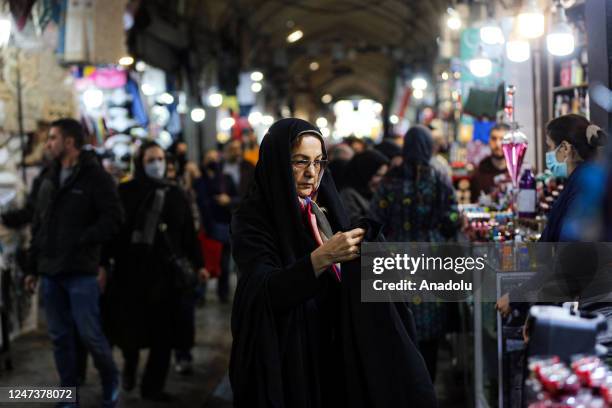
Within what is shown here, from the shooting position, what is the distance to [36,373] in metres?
6.88

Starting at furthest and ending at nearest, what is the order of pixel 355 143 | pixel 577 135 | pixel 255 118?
pixel 255 118 → pixel 355 143 → pixel 577 135

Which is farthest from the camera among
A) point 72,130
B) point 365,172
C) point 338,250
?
point 365,172

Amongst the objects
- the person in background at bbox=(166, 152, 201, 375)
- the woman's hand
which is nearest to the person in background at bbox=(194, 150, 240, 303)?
the person in background at bbox=(166, 152, 201, 375)

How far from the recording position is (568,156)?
3988mm

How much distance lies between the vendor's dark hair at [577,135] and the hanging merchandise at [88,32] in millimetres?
6253

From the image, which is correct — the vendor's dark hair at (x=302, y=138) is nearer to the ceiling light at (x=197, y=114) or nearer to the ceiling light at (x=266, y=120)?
the ceiling light at (x=197, y=114)

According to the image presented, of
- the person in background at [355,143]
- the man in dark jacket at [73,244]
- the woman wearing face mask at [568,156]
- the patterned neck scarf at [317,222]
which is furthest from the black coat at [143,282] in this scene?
the person in background at [355,143]

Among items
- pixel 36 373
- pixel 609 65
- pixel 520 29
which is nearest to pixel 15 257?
pixel 36 373

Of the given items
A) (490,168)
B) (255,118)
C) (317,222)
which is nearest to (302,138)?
(317,222)

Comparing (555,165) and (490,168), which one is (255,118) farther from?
(555,165)

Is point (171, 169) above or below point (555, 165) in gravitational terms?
above

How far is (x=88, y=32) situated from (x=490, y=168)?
14.3 feet

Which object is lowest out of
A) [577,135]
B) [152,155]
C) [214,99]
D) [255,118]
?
[577,135]

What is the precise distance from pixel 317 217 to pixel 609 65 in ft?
7.07
